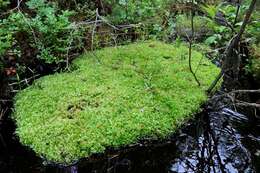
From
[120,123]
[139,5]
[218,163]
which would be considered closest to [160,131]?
[120,123]

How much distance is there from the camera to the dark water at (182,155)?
3125mm

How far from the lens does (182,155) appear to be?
3.41m

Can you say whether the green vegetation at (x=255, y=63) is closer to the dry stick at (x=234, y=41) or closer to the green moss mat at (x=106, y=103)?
the green moss mat at (x=106, y=103)

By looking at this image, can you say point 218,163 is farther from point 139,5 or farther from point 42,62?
point 139,5

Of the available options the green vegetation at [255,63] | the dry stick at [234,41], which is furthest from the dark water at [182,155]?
the green vegetation at [255,63]

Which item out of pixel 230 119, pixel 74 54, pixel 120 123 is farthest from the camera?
pixel 74 54

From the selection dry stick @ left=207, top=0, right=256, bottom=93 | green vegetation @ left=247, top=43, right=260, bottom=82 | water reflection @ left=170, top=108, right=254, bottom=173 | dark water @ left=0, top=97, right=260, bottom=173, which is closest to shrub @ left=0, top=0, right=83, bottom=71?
dark water @ left=0, top=97, right=260, bottom=173

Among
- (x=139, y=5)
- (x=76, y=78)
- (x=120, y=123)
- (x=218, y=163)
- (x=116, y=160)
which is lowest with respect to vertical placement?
(x=218, y=163)

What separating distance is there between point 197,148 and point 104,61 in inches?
78.3

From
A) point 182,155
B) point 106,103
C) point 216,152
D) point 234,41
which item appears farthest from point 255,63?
point 106,103

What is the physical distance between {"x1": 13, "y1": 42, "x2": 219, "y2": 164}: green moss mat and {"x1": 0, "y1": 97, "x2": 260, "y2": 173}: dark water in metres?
0.11

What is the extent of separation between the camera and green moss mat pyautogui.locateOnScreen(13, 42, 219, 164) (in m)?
3.25

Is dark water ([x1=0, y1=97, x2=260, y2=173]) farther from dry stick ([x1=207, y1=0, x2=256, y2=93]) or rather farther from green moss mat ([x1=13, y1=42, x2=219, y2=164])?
dry stick ([x1=207, y1=0, x2=256, y2=93])

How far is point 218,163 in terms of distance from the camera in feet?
11.0
